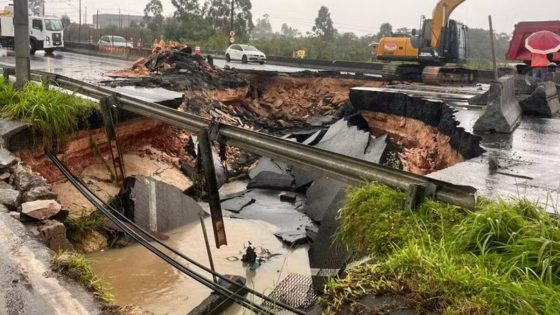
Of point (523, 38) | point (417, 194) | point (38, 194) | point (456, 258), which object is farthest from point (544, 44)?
point (38, 194)

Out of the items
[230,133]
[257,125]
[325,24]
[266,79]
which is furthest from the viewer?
[325,24]

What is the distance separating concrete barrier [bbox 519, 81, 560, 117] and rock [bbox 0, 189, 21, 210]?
9674 millimetres

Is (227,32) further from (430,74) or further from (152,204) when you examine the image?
(152,204)

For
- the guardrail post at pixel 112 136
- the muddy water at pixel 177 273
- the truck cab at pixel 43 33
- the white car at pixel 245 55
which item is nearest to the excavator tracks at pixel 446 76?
the muddy water at pixel 177 273

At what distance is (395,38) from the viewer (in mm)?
20734

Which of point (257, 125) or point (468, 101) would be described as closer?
point (468, 101)

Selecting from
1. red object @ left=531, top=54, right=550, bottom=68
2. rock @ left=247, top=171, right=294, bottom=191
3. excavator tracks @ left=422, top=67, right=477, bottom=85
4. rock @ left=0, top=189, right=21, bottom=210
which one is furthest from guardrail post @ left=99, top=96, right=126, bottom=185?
excavator tracks @ left=422, top=67, right=477, bottom=85

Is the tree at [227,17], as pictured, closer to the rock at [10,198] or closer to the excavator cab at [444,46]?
the excavator cab at [444,46]

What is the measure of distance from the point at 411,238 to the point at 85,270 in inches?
99.1

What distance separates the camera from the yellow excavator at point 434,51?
19266 millimetres

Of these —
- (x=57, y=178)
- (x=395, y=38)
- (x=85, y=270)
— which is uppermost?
(x=395, y=38)

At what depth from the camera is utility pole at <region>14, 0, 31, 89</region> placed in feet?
26.0

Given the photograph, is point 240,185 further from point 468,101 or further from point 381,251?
point 381,251

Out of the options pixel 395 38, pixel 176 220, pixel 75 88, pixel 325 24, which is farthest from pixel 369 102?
pixel 325 24
